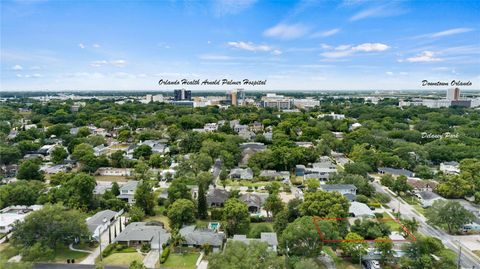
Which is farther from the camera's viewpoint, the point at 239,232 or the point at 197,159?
the point at 197,159

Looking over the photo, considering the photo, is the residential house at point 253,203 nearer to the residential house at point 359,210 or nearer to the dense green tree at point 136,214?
the residential house at point 359,210

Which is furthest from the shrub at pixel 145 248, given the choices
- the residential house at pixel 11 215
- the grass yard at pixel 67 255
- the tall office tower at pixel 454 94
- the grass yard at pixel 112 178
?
the tall office tower at pixel 454 94

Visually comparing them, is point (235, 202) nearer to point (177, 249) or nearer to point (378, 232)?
point (177, 249)

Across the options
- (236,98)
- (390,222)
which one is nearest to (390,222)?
(390,222)

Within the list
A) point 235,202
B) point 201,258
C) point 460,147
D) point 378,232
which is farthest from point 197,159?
point 460,147

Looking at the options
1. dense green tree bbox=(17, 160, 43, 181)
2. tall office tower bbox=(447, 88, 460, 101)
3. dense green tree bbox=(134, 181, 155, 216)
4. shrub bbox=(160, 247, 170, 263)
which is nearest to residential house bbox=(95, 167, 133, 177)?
dense green tree bbox=(17, 160, 43, 181)

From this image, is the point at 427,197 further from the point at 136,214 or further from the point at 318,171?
the point at 136,214
